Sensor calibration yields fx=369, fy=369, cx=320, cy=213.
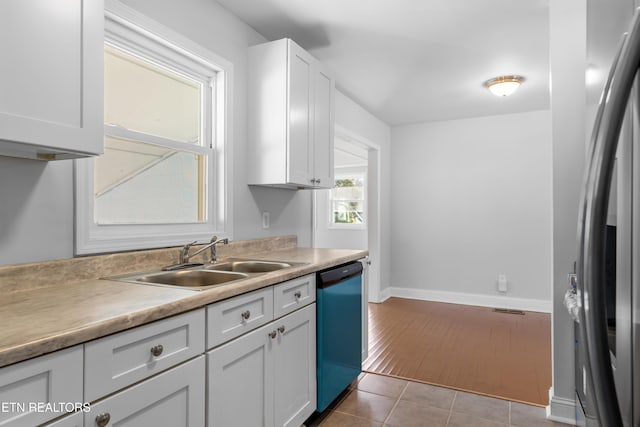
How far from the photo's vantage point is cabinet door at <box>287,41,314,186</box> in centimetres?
247

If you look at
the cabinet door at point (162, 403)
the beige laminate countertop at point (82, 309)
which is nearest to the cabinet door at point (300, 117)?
the beige laminate countertop at point (82, 309)

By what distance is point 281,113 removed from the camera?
2459 mm

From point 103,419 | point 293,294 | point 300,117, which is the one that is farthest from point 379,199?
point 103,419

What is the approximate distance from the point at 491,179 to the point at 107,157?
4.41m

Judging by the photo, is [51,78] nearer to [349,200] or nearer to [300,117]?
[300,117]

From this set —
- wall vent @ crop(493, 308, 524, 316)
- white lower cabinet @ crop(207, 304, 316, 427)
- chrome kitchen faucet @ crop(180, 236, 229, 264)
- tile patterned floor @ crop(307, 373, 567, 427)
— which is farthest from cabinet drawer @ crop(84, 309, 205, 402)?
wall vent @ crop(493, 308, 524, 316)

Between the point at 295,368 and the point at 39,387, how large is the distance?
4.01 feet

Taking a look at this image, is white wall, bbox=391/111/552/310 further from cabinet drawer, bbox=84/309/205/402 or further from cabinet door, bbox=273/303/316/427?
cabinet drawer, bbox=84/309/205/402

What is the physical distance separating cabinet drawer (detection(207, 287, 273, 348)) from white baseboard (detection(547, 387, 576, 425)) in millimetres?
1813

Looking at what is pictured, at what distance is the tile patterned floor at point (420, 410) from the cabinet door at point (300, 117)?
149cm

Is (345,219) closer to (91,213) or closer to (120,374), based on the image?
(91,213)

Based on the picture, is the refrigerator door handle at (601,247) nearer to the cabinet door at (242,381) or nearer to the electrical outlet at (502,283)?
the cabinet door at (242,381)

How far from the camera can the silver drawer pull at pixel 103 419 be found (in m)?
0.95

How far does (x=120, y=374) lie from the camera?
101cm
